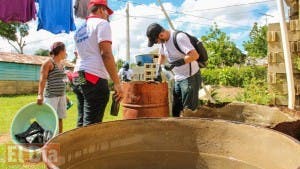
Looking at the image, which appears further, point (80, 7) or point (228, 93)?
point (228, 93)

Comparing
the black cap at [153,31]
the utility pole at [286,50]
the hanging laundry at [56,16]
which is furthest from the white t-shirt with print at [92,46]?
the hanging laundry at [56,16]

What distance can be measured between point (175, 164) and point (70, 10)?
533cm

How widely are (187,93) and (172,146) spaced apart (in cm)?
218

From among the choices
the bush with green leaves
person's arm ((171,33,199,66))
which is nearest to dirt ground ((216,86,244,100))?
the bush with green leaves

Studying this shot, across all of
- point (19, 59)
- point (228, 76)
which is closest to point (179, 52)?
point (228, 76)

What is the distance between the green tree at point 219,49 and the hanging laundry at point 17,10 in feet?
72.1

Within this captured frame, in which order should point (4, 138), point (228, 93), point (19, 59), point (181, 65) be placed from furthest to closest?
point (19, 59) < point (228, 93) < point (4, 138) < point (181, 65)

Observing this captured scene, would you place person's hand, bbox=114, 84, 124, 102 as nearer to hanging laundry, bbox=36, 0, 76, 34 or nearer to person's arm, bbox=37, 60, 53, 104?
person's arm, bbox=37, 60, 53, 104

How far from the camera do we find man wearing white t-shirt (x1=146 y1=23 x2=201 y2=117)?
12.2ft

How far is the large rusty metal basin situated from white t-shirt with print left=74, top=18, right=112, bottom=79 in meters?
1.66

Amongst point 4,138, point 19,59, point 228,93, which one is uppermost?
point 19,59

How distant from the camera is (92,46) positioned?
3.12 metres

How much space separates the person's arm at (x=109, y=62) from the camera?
3.03m

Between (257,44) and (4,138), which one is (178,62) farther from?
(257,44)
